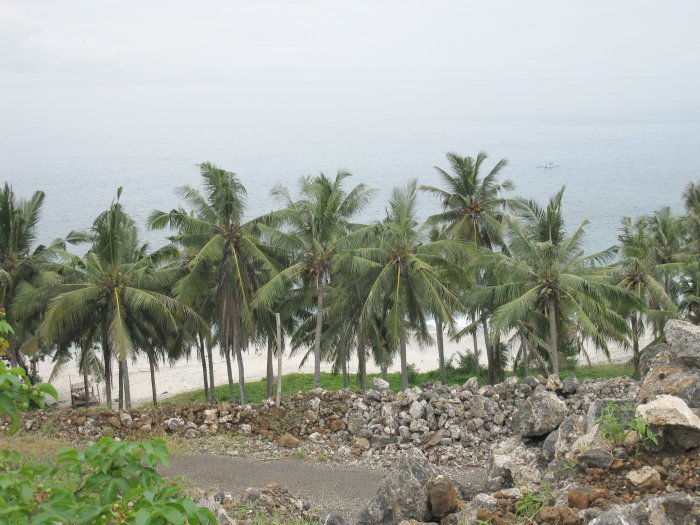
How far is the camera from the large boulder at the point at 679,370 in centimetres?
1212

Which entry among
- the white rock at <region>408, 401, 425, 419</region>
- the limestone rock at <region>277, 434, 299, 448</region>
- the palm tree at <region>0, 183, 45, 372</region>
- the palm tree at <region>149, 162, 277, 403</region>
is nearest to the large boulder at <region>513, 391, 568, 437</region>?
the white rock at <region>408, 401, 425, 419</region>

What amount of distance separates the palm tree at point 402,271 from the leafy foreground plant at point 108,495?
59.5 ft

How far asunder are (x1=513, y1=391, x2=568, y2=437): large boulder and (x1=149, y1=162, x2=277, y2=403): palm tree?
11.2m

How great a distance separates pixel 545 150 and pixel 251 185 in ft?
279

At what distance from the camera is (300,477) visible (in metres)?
16.8

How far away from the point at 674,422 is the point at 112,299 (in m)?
17.7

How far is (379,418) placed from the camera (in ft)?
65.2

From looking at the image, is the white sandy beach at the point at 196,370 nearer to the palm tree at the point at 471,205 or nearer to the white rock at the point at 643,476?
the palm tree at the point at 471,205

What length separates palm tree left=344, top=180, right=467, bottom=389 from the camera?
920 inches

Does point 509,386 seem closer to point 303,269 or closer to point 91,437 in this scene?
point 303,269

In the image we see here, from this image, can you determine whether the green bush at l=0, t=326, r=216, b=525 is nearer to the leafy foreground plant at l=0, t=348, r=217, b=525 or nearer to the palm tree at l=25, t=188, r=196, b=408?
the leafy foreground plant at l=0, t=348, r=217, b=525

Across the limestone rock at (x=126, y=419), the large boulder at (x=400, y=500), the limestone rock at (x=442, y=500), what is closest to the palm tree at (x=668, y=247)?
the limestone rock at (x=126, y=419)

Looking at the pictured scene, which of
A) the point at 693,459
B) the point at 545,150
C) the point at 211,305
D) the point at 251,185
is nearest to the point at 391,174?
the point at 251,185

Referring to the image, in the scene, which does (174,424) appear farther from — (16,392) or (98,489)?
(16,392)
